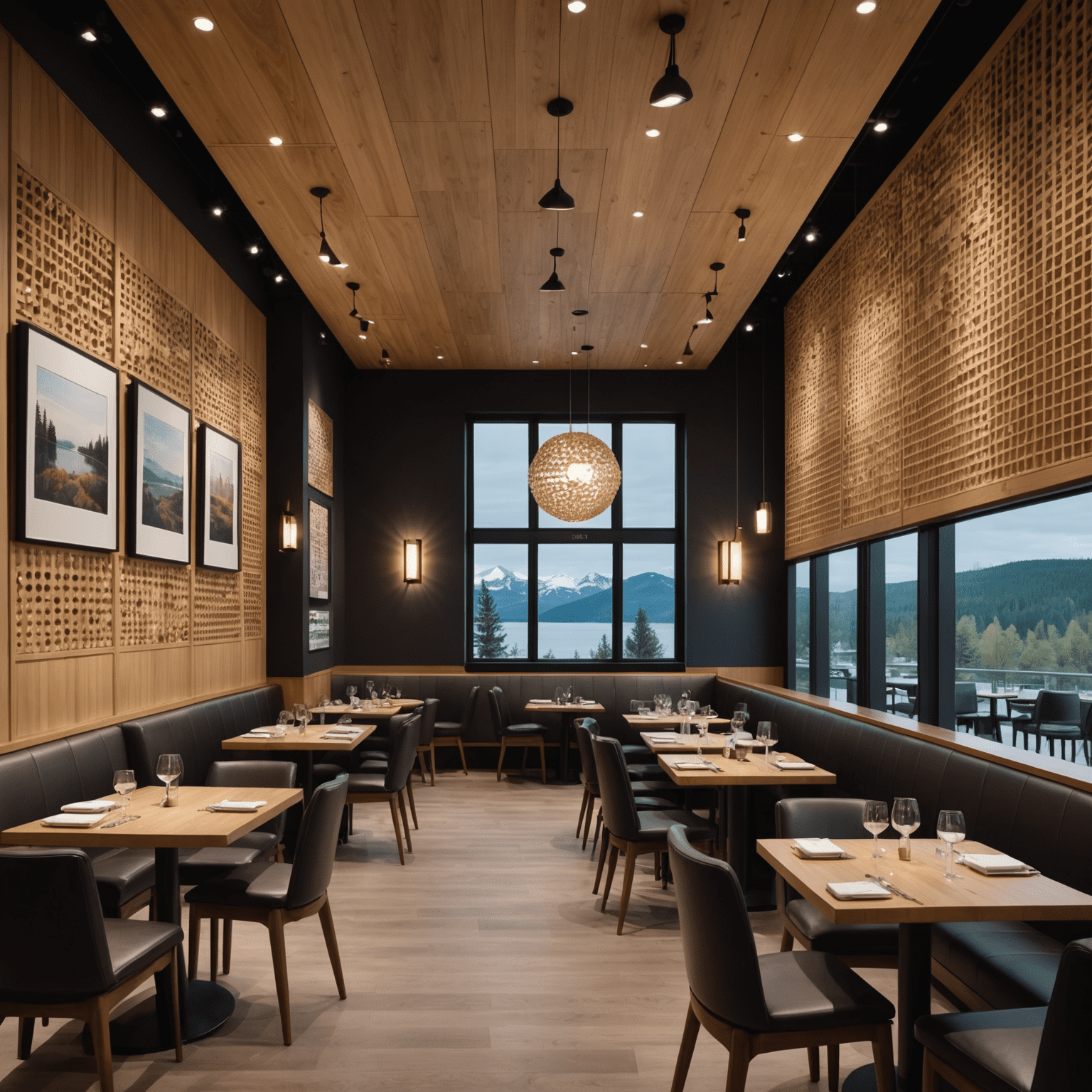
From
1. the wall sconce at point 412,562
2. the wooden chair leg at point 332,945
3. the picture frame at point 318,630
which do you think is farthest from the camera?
the wall sconce at point 412,562

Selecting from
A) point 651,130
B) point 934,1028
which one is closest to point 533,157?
point 651,130

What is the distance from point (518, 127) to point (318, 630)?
17.3 ft

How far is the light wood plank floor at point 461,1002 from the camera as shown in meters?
2.99

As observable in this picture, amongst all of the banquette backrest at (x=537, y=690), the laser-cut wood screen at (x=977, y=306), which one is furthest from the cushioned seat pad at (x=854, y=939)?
the banquette backrest at (x=537, y=690)

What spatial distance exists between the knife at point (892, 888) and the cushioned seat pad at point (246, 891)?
2048 millimetres

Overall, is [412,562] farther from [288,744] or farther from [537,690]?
[288,744]

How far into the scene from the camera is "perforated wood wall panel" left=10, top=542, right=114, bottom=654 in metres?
3.97

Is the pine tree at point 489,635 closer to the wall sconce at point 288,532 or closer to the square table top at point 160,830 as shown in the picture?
the wall sconce at point 288,532

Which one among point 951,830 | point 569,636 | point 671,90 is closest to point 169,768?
point 951,830

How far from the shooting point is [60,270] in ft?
14.2

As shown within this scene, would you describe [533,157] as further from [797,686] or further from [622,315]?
[797,686]

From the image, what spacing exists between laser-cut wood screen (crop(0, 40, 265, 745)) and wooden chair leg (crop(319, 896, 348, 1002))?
1620mm

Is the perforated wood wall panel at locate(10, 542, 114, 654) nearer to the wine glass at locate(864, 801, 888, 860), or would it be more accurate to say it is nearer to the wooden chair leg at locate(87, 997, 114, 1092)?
the wooden chair leg at locate(87, 997, 114, 1092)

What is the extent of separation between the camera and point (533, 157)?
5.22 metres
